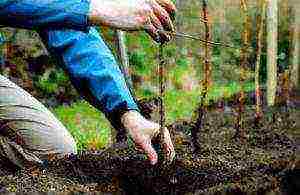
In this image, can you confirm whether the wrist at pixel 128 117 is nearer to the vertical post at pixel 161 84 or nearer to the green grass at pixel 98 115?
the vertical post at pixel 161 84

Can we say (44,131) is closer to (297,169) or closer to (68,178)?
(68,178)

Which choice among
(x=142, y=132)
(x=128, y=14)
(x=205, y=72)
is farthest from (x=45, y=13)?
A: (x=205, y=72)

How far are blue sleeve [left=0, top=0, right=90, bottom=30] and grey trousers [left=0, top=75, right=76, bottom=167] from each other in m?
0.78

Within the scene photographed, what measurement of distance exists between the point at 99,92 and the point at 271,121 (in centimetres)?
195

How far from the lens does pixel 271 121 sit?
13.5 feet

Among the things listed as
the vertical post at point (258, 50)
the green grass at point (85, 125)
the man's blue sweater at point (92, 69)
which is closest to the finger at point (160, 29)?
the man's blue sweater at point (92, 69)

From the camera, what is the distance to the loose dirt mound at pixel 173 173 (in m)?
2.08

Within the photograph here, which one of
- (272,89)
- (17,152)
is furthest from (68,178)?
(272,89)

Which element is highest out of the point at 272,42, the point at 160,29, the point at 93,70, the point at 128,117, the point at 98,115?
the point at 160,29

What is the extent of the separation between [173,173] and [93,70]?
41 cm

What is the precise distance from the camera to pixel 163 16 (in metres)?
1.93

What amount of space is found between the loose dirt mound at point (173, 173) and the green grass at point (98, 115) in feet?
5.14

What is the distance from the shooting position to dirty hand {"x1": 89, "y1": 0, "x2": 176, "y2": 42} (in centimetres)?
189

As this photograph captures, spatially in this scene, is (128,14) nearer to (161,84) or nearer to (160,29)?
(160,29)
